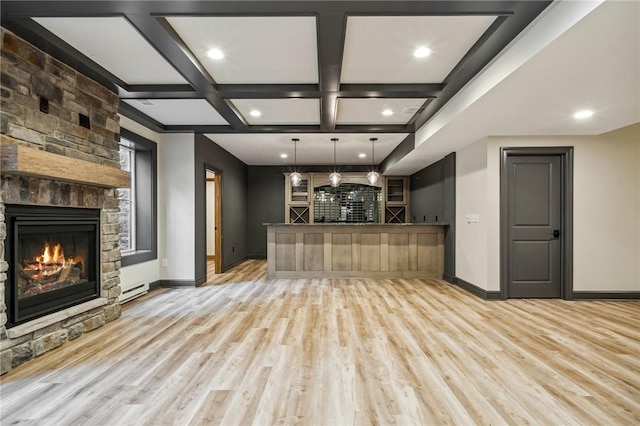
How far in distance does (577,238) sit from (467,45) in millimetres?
3490

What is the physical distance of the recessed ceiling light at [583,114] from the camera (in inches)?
145

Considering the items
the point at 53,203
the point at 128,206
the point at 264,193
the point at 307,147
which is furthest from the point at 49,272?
the point at 264,193

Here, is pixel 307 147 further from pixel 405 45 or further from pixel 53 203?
pixel 53 203

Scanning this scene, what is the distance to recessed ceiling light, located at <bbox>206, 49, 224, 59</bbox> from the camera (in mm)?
3109

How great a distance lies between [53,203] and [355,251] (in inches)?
185

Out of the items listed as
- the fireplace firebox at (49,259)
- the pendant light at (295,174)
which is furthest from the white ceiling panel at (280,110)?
the fireplace firebox at (49,259)

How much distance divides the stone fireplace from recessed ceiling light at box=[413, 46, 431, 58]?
10.4ft

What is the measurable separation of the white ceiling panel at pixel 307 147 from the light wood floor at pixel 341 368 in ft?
9.98

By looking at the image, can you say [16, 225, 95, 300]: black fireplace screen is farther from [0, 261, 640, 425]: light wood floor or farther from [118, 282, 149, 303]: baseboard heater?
[118, 282, 149, 303]: baseboard heater

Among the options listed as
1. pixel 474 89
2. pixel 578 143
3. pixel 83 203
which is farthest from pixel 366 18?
pixel 578 143

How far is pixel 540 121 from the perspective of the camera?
4.06 metres

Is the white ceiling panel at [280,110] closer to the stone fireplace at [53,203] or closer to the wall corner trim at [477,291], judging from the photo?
the stone fireplace at [53,203]

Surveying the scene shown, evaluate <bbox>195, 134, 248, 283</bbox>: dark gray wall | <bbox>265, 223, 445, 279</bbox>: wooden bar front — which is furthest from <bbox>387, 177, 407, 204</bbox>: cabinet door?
<bbox>195, 134, 248, 283</bbox>: dark gray wall

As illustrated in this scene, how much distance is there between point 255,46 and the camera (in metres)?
3.02
